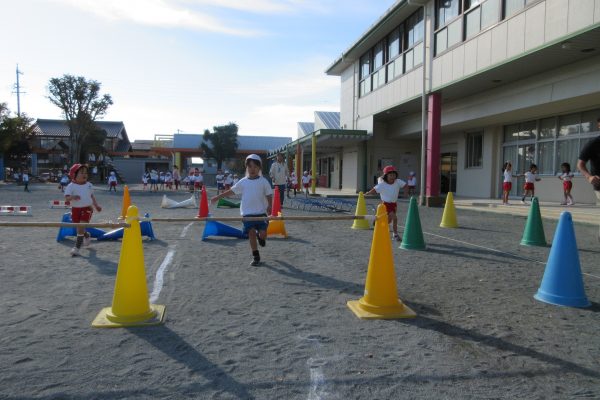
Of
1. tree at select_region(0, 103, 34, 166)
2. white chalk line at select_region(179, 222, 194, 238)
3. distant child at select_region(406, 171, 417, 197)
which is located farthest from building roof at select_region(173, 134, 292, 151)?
white chalk line at select_region(179, 222, 194, 238)

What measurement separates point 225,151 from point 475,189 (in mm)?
38890

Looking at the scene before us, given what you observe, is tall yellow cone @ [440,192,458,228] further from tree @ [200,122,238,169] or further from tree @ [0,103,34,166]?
tree @ [200,122,238,169]

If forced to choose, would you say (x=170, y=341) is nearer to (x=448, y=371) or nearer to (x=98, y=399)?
(x=98, y=399)

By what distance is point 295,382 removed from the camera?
2.82 metres

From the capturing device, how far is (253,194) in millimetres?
6391

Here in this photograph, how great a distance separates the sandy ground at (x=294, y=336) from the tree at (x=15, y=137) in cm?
4192

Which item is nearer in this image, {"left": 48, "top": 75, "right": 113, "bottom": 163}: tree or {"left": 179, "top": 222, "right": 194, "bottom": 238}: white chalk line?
{"left": 179, "top": 222, "right": 194, "bottom": 238}: white chalk line

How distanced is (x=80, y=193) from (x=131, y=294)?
14.5 ft

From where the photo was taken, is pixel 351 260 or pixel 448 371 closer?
pixel 448 371

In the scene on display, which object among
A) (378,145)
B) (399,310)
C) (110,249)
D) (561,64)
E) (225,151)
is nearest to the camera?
(399,310)

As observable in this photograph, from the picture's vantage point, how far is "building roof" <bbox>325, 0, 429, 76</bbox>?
61.5 ft

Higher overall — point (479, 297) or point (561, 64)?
point (561, 64)

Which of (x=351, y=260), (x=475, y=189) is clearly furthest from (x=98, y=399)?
(x=475, y=189)

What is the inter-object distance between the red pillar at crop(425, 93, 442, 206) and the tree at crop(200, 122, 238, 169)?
40.8 metres
